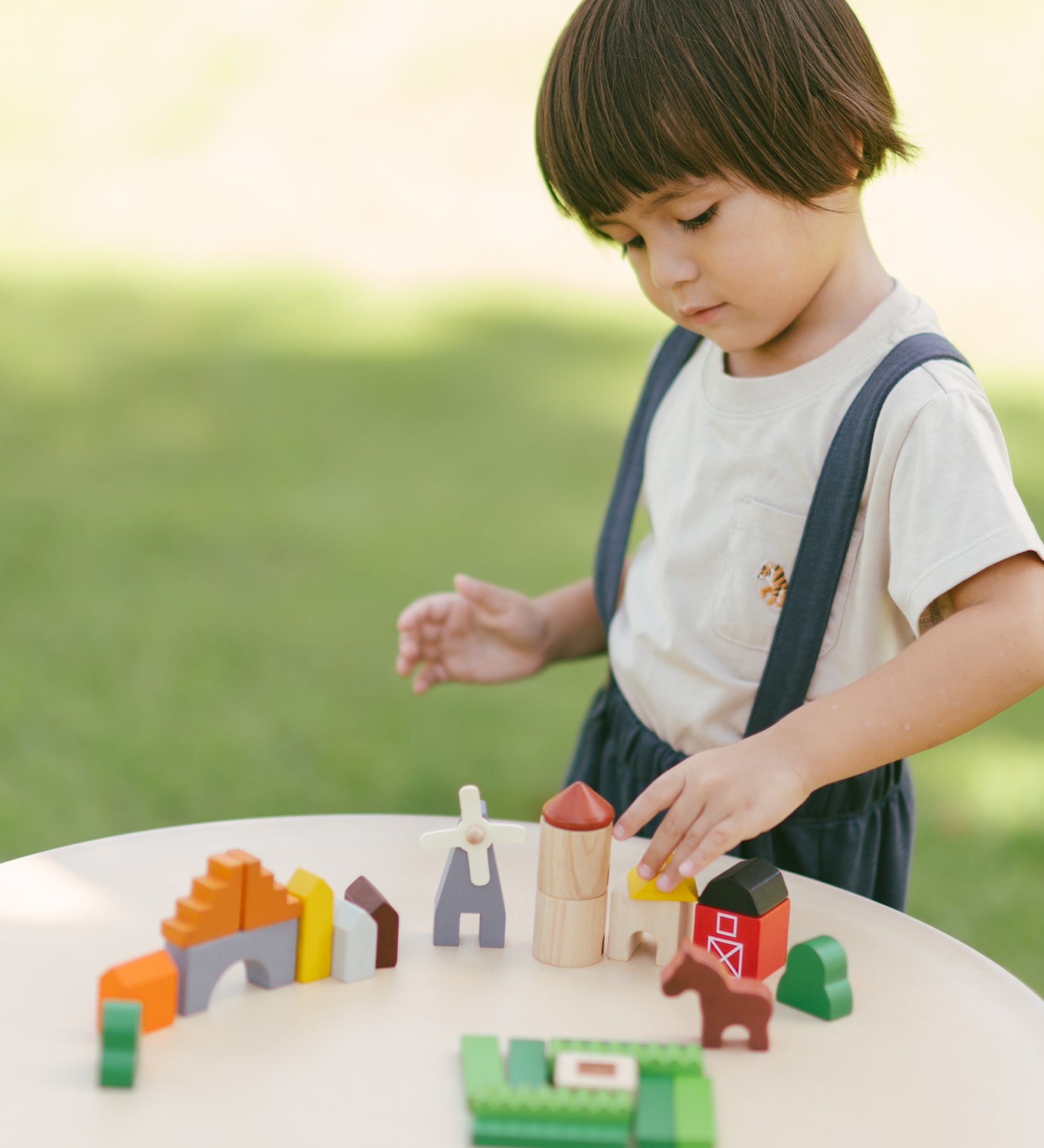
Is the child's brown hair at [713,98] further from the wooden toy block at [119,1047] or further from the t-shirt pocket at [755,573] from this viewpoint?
the wooden toy block at [119,1047]

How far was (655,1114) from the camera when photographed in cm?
68

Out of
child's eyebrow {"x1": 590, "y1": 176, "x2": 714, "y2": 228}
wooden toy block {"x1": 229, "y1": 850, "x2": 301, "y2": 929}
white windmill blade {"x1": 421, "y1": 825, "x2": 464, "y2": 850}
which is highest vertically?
child's eyebrow {"x1": 590, "y1": 176, "x2": 714, "y2": 228}

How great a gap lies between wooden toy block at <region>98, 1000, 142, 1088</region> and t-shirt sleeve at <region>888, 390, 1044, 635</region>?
21.0 inches

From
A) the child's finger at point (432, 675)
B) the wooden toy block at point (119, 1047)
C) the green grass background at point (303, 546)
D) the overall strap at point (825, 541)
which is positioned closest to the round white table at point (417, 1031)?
the wooden toy block at point (119, 1047)

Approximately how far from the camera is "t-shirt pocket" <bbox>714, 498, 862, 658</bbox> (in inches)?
41.2

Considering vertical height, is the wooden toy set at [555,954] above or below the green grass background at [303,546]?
below

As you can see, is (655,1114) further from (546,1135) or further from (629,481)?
(629,481)

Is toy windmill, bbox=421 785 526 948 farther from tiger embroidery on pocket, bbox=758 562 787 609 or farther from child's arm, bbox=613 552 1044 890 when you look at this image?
tiger embroidery on pocket, bbox=758 562 787 609

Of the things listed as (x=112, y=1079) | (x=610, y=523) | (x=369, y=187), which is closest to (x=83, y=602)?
(x=610, y=523)

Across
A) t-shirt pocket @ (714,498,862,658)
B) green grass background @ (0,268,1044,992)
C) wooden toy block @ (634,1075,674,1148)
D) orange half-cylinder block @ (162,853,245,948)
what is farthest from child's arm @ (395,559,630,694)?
green grass background @ (0,268,1044,992)

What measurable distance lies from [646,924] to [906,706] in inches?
8.4

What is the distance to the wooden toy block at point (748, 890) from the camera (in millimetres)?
811

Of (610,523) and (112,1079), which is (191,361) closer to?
(610,523)

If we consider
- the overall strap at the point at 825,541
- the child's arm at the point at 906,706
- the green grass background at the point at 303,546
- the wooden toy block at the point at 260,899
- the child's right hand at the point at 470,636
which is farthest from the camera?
the green grass background at the point at 303,546
